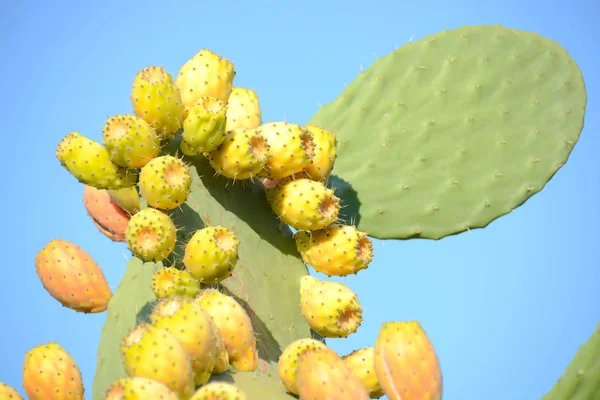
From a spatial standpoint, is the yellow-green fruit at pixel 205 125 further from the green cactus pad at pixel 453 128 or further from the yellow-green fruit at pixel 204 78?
the green cactus pad at pixel 453 128

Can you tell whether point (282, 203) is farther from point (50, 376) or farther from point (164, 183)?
point (50, 376)

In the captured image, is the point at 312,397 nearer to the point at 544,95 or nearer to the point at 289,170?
the point at 289,170

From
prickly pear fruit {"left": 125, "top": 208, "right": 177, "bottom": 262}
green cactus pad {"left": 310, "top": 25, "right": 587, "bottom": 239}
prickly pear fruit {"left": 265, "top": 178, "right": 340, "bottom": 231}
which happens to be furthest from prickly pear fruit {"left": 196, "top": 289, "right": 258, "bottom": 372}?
green cactus pad {"left": 310, "top": 25, "right": 587, "bottom": 239}

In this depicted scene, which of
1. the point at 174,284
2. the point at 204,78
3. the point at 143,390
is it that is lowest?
the point at 143,390

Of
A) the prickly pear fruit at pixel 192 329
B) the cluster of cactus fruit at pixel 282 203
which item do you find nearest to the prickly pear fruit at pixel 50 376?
the cluster of cactus fruit at pixel 282 203

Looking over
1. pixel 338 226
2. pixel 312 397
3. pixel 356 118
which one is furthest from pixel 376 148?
pixel 312 397

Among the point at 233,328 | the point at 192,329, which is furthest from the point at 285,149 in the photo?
the point at 192,329
